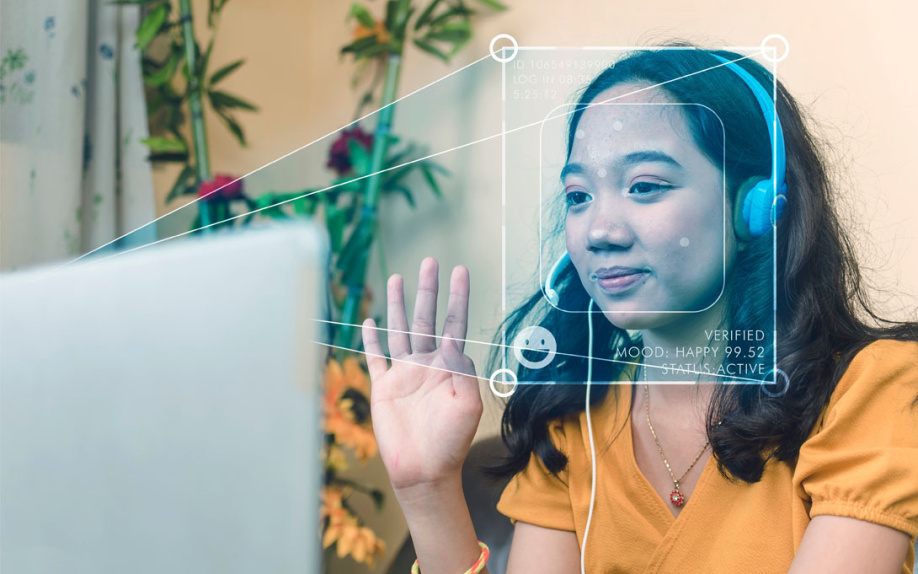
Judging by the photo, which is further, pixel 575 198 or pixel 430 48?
pixel 430 48

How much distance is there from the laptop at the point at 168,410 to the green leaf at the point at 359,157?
1.03 ft

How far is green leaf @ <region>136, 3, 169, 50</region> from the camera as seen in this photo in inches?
29.0

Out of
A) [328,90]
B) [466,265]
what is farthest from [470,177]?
[328,90]

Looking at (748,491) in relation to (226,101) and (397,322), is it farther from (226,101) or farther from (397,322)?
(226,101)

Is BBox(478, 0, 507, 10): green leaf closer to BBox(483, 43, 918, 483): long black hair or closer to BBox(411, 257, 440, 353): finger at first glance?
BBox(483, 43, 918, 483): long black hair

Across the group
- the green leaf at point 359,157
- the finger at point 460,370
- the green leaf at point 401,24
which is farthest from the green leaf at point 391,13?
the finger at point 460,370

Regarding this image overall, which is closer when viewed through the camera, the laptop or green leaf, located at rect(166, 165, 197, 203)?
the laptop

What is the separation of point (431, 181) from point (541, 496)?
0.33 metres

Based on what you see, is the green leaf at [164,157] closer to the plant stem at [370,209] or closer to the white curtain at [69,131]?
the white curtain at [69,131]

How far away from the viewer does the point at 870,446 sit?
565 millimetres

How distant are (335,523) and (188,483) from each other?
→ 1.28 feet

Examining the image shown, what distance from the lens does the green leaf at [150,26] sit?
2.42ft

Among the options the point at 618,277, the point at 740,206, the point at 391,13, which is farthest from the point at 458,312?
the point at 391,13

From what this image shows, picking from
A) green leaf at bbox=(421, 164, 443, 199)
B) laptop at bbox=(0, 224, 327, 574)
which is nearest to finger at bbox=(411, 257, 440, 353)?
green leaf at bbox=(421, 164, 443, 199)
